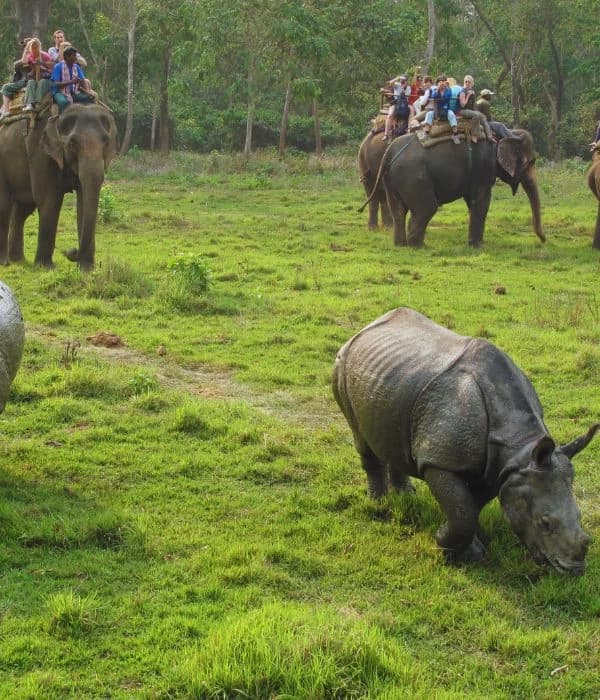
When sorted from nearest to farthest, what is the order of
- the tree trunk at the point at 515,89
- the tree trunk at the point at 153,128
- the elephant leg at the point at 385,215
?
the elephant leg at the point at 385,215, the tree trunk at the point at 153,128, the tree trunk at the point at 515,89

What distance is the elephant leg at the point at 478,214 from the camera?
17.8 metres

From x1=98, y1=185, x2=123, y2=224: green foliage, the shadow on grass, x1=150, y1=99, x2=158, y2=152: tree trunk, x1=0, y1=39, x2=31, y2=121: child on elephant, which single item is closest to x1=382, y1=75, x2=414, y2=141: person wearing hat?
x1=98, y1=185, x2=123, y2=224: green foliage

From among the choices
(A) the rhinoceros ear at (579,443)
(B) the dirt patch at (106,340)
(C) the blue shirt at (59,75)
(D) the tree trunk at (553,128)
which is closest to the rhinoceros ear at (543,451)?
(A) the rhinoceros ear at (579,443)

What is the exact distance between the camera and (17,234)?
15.3 meters

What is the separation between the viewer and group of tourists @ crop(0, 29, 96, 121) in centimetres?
1334

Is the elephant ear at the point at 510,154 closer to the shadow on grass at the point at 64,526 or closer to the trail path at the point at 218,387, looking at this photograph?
the trail path at the point at 218,387

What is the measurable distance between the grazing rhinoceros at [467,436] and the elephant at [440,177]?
1166cm

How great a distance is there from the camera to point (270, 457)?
24.2 ft

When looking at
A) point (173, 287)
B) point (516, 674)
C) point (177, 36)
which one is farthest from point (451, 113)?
point (177, 36)

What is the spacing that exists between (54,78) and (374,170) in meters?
8.62

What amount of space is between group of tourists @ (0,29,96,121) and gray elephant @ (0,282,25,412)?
24.9ft

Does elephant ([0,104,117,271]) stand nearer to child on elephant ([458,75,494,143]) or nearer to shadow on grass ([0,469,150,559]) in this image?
child on elephant ([458,75,494,143])

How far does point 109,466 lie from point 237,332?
4241 millimetres

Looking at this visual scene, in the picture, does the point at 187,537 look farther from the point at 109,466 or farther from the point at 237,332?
the point at 237,332
